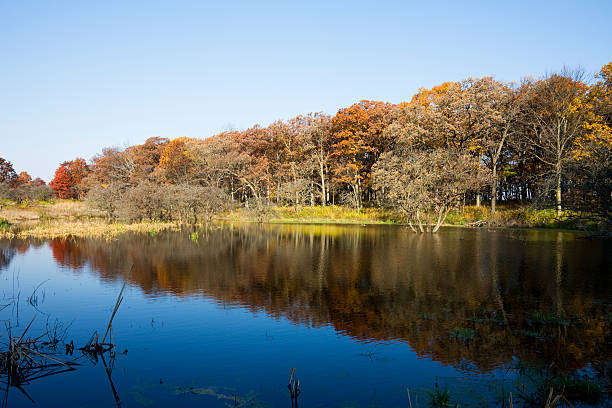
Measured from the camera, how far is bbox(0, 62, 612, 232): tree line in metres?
38.7

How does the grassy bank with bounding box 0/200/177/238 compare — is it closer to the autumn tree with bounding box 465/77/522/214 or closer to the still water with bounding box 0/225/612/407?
the still water with bounding box 0/225/612/407

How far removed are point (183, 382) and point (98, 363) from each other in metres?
2.37

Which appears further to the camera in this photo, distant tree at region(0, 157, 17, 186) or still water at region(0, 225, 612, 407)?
distant tree at region(0, 157, 17, 186)

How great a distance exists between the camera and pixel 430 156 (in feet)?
130

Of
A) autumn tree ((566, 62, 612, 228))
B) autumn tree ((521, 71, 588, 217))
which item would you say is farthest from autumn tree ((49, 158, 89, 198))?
autumn tree ((566, 62, 612, 228))

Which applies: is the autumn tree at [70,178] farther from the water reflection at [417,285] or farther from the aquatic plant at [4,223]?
the water reflection at [417,285]

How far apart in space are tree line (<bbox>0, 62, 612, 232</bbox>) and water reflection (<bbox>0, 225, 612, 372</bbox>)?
665cm

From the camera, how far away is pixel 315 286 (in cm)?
1669

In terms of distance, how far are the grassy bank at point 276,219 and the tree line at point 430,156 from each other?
1.77 meters

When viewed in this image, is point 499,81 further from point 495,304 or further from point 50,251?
point 50,251

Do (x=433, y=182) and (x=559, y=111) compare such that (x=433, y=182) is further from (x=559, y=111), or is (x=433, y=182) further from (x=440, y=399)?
(x=440, y=399)

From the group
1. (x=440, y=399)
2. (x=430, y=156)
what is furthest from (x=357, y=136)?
(x=440, y=399)

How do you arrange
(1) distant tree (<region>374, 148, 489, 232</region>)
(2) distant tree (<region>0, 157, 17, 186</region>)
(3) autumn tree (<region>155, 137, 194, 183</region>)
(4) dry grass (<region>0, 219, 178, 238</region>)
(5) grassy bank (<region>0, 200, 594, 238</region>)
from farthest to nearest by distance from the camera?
(2) distant tree (<region>0, 157, 17, 186</region>) < (3) autumn tree (<region>155, 137, 194, 183</region>) < (1) distant tree (<region>374, 148, 489, 232</region>) < (5) grassy bank (<region>0, 200, 594, 238</region>) < (4) dry grass (<region>0, 219, 178, 238</region>)

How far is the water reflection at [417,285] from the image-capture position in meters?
10.4
